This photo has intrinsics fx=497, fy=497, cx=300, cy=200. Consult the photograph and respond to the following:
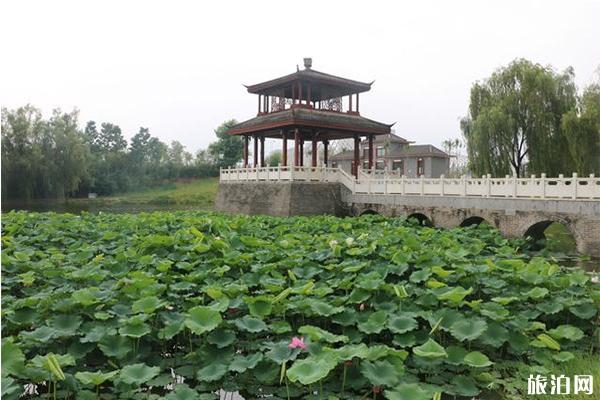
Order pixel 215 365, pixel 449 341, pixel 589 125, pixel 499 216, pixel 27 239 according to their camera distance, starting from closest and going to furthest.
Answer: pixel 215 365 < pixel 449 341 < pixel 27 239 < pixel 499 216 < pixel 589 125

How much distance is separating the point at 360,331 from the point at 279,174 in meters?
17.7

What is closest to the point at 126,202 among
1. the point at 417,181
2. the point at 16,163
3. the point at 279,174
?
the point at 16,163

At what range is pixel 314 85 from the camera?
23.7m

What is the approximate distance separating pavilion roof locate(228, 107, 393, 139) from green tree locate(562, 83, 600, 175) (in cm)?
806

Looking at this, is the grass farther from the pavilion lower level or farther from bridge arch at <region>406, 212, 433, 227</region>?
bridge arch at <region>406, 212, 433, 227</region>

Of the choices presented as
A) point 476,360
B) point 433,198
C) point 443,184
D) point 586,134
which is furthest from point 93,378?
point 586,134

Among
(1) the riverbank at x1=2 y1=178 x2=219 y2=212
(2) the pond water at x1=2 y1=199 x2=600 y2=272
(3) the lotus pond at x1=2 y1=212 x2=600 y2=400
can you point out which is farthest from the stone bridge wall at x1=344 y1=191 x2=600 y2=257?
(1) the riverbank at x1=2 y1=178 x2=219 y2=212

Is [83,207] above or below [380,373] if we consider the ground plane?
below

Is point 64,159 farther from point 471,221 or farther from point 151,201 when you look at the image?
point 471,221

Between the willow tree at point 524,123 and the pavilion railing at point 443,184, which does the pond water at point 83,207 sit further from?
the willow tree at point 524,123

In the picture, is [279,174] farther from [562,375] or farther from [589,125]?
[562,375]

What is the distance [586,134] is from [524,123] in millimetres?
3174

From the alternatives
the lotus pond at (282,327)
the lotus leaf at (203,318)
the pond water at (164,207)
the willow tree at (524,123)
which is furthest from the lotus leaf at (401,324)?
the willow tree at (524,123)

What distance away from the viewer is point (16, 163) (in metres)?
30.1
